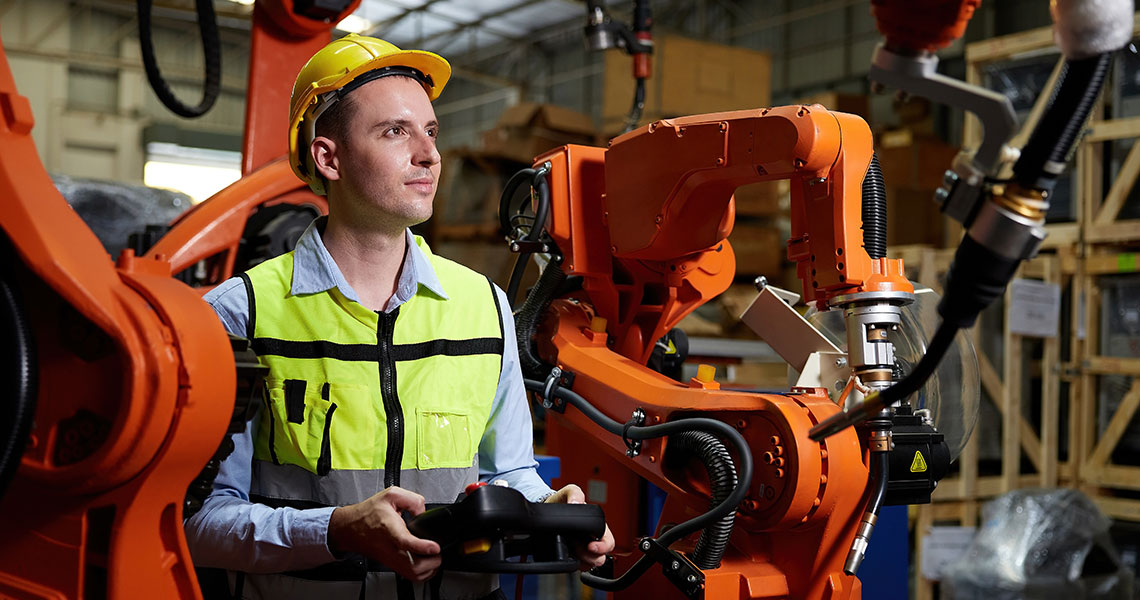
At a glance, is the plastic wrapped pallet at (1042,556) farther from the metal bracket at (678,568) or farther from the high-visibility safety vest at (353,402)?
the high-visibility safety vest at (353,402)

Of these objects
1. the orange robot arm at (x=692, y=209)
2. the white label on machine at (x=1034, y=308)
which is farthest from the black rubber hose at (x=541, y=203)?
the white label on machine at (x=1034, y=308)

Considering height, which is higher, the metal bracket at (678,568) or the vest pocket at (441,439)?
the vest pocket at (441,439)

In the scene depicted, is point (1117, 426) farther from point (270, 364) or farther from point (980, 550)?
point (270, 364)

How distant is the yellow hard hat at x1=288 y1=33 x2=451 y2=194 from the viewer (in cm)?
208

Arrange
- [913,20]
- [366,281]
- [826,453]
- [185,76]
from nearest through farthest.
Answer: [913,20]
[366,281]
[826,453]
[185,76]

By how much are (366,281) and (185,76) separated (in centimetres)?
1943

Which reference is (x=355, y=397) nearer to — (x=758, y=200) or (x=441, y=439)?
(x=441, y=439)

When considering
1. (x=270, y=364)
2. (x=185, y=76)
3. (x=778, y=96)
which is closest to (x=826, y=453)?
(x=270, y=364)

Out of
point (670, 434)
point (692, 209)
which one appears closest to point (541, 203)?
point (692, 209)

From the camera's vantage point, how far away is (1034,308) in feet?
19.6

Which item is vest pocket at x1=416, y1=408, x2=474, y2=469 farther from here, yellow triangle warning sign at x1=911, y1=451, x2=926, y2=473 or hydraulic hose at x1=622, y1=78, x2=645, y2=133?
hydraulic hose at x1=622, y1=78, x2=645, y2=133

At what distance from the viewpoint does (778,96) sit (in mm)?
16391

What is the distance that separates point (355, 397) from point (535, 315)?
4.64 ft

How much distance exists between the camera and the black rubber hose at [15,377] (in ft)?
4.25
